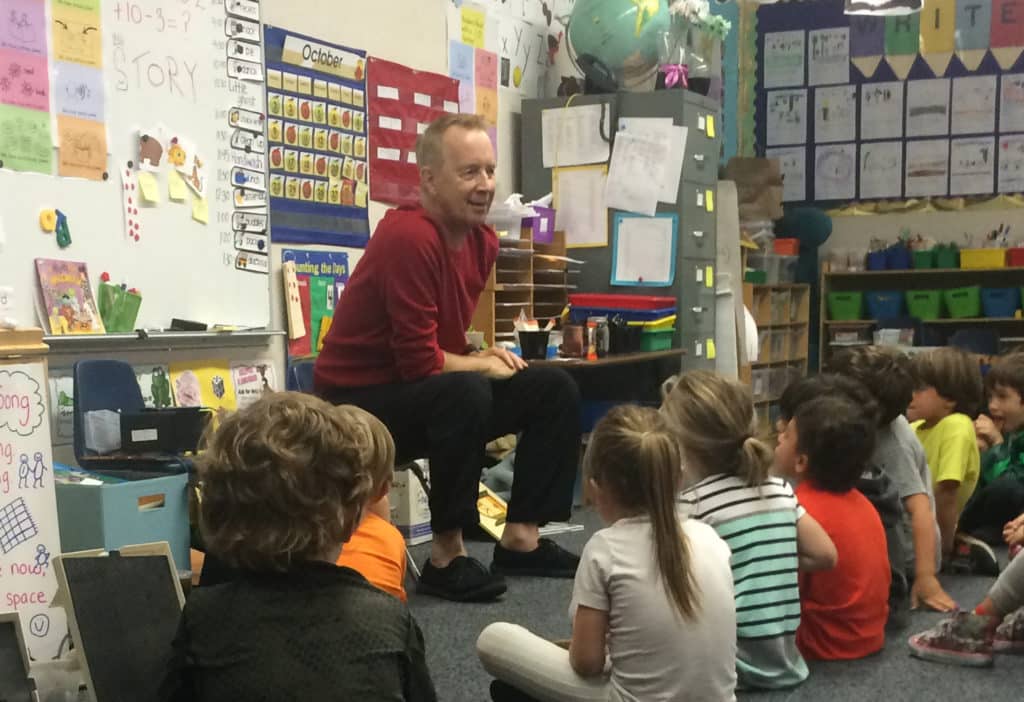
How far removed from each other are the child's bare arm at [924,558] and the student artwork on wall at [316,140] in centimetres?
195

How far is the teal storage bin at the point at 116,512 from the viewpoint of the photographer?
229 centimetres

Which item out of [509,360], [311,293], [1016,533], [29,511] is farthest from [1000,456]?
[29,511]

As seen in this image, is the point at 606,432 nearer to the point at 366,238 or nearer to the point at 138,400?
the point at 138,400

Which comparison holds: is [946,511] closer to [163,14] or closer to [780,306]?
[163,14]

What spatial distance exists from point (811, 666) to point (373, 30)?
2546 mm

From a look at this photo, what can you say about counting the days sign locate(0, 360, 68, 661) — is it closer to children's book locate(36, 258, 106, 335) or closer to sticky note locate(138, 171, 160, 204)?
children's book locate(36, 258, 106, 335)

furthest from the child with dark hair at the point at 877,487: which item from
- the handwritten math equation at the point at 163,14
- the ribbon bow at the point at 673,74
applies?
the ribbon bow at the point at 673,74

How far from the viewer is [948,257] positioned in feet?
21.0

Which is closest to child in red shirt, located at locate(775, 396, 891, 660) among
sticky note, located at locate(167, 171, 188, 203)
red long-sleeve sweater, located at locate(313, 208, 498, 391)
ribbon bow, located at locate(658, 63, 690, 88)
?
red long-sleeve sweater, located at locate(313, 208, 498, 391)

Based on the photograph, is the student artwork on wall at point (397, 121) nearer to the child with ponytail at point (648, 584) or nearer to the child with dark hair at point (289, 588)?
the child with ponytail at point (648, 584)

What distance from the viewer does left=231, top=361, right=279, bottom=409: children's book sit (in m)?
3.23

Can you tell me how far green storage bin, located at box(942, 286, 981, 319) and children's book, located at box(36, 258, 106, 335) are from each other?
5052mm

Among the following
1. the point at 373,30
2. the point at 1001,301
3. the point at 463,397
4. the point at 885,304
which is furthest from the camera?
the point at 885,304

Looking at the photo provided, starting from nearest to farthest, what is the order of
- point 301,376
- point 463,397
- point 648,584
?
point 648,584 → point 463,397 → point 301,376
